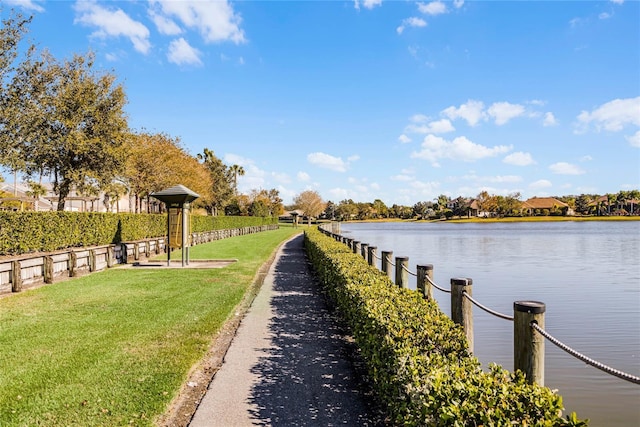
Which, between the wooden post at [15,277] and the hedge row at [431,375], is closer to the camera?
the hedge row at [431,375]

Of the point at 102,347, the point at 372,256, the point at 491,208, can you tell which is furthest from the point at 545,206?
the point at 102,347

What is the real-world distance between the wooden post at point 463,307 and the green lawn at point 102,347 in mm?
3133

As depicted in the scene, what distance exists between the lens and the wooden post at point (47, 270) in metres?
12.7

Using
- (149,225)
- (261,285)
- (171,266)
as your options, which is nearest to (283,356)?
(261,285)

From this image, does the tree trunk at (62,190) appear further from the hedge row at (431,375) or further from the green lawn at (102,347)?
the hedge row at (431,375)

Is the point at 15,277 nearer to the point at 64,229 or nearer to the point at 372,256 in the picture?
the point at 64,229

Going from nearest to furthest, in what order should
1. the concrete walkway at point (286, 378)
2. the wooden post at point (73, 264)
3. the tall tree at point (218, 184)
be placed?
the concrete walkway at point (286, 378)
the wooden post at point (73, 264)
the tall tree at point (218, 184)

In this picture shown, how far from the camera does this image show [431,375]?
305cm

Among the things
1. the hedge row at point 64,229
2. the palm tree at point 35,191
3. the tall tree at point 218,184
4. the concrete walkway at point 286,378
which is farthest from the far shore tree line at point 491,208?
the concrete walkway at point 286,378

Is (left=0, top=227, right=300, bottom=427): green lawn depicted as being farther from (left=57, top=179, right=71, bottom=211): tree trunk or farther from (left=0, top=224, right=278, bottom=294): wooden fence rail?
(left=57, top=179, right=71, bottom=211): tree trunk

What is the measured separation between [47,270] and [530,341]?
13.5m

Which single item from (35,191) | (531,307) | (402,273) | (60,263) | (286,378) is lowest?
(286,378)

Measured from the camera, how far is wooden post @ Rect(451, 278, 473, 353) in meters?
4.35

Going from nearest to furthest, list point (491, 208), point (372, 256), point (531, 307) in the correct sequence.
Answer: point (531, 307), point (372, 256), point (491, 208)
